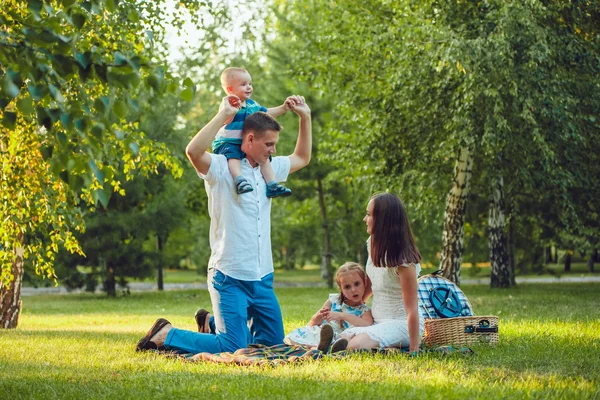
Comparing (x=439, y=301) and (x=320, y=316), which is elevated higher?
(x=439, y=301)

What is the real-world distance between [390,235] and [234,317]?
58.7 inches

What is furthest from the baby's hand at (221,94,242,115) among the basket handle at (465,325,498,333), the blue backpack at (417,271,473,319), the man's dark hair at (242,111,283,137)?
the basket handle at (465,325,498,333)

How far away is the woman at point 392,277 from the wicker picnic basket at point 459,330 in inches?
11.5

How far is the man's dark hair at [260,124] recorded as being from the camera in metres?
6.91

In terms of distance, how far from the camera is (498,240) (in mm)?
21641

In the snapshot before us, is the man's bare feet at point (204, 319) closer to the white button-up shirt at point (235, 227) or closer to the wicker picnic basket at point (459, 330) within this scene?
the white button-up shirt at point (235, 227)

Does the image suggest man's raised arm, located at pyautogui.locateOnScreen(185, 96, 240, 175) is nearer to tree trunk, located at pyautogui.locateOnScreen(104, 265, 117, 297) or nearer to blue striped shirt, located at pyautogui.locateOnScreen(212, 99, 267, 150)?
blue striped shirt, located at pyautogui.locateOnScreen(212, 99, 267, 150)

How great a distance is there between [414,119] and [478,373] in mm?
10647

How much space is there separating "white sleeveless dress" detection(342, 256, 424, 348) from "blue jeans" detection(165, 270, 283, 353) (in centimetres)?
72

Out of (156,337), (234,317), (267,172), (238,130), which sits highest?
(238,130)

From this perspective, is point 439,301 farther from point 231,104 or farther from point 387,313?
point 231,104

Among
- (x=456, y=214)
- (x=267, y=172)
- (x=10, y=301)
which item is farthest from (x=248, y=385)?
(x=456, y=214)

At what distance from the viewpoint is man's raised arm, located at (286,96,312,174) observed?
708 centimetres

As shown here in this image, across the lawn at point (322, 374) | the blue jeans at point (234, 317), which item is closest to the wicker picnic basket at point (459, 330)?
the lawn at point (322, 374)
